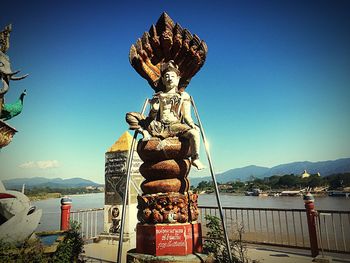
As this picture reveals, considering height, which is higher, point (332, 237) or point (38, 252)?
point (38, 252)

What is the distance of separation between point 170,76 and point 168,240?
10.0ft

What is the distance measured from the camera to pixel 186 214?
4.01 meters

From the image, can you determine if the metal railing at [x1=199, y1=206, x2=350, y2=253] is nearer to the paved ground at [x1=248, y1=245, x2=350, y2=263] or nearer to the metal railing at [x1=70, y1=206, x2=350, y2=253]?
the metal railing at [x1=70, y1=206, x2=350, y2=253]

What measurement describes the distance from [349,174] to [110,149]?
201ft

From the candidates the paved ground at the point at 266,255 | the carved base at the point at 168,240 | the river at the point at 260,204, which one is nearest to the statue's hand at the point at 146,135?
the carved base at the point at 168,240

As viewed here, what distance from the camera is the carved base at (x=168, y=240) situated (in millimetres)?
3736

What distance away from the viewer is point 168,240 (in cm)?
377

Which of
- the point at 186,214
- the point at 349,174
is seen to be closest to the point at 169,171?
the point at 186,214

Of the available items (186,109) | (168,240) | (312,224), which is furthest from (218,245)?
(312,224)

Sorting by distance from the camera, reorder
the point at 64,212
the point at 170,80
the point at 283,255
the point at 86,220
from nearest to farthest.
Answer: the point at 170,80 < the point at 283,255 < the point at 64,212 < the point at 86,220

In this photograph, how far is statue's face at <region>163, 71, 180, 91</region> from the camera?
15.5 feet

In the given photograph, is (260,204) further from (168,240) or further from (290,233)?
(168,240)

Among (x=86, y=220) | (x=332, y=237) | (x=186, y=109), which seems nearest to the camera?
(x=186, y=109)

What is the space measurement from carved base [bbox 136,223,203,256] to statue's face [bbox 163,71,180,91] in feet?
8.71
